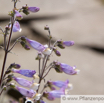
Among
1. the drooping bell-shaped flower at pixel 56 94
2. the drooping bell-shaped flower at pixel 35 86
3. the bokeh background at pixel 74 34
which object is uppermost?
the drooping bell-shaped flower at pixel 35 86

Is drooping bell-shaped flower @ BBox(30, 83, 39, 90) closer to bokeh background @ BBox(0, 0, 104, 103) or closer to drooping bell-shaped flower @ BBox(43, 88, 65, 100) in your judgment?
drooping bell-shaped flower @ BBox(43, 88, 65, 100)

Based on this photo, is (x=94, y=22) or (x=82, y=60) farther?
(x=94, y=22)

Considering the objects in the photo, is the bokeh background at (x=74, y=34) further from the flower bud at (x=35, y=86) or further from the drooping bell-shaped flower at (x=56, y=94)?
the flower bud at (x=35, y=86)

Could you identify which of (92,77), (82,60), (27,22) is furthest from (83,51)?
(27,22)

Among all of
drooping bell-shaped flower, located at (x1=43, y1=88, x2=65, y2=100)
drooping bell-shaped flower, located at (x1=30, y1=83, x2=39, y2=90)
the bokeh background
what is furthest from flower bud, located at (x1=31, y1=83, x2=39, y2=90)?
the bokeh background

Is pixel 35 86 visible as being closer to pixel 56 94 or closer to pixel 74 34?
pixel 56 94

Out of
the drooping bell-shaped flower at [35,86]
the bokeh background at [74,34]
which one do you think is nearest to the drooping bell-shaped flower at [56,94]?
the drooping bell-shaped flower at [35,86]

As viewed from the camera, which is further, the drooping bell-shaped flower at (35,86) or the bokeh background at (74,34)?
the bokeh background at (74,34)

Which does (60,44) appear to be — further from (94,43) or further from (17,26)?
(94,43)
